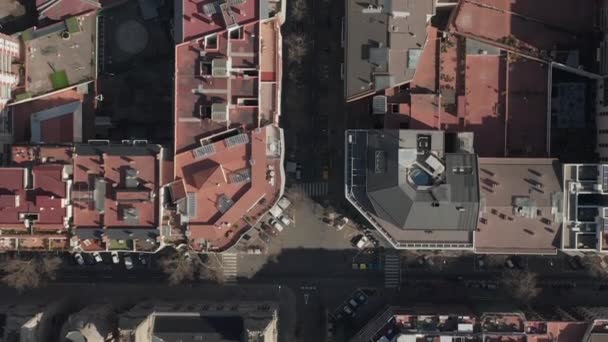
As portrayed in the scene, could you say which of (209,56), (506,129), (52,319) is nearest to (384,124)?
(506,129)

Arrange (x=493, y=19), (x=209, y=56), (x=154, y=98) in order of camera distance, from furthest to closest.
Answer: (x=154, y=98)
(x=493, y=19)
(x=209, y=56)

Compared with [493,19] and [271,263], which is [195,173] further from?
[493,19]

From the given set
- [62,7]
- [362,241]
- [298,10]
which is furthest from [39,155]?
[362,241]

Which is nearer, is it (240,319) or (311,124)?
(240,319)

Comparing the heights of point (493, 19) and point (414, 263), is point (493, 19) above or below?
above

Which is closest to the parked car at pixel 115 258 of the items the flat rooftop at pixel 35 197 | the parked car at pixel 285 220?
the flat rooftop at pixel 35 197

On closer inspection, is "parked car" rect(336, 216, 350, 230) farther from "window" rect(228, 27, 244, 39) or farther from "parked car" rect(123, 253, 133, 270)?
"parked car" rect(123, 253, 133, 270)

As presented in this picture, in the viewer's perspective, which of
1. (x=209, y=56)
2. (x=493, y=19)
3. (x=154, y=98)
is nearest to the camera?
(x=209, y=56)

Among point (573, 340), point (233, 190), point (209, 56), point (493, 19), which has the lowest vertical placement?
point (573, 340)
